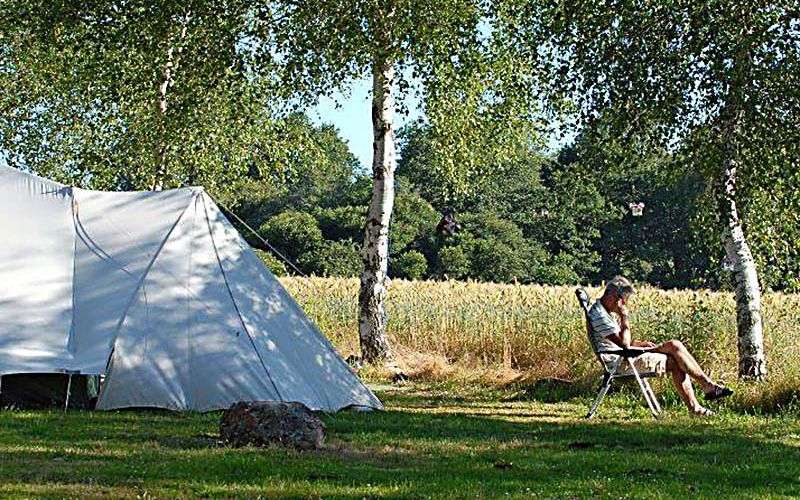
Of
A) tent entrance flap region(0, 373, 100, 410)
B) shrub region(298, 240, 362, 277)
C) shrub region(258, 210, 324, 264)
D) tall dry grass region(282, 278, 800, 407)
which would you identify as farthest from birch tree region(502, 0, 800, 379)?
shrub region(258, 210, 324, 264)

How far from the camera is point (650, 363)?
32.2 feet

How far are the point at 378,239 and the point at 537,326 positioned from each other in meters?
2.29

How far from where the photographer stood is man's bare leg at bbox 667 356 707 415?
9.85 meters

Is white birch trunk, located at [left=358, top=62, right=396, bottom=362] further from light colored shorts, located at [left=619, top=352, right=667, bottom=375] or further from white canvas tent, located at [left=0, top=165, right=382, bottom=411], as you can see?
light colored shorts, located at [left=619, top=352, right=667, bottom=375]

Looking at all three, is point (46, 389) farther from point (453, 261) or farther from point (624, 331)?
point (453, 261)

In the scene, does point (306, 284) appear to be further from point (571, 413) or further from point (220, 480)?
point (220, 480)

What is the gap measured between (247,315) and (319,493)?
13.6 feet

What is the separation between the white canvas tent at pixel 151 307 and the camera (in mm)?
9414

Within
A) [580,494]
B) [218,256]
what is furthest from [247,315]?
[580,494]

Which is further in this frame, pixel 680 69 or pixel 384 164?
pixel 384 164

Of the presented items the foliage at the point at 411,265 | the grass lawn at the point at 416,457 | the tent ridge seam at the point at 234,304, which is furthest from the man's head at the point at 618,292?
the foliage at the point at 411,265

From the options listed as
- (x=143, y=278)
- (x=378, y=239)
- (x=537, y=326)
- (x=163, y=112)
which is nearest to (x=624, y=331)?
(x=143, y=278)

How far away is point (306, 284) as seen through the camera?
19.9 m

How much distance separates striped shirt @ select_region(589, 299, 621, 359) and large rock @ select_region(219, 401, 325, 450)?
128 inches
